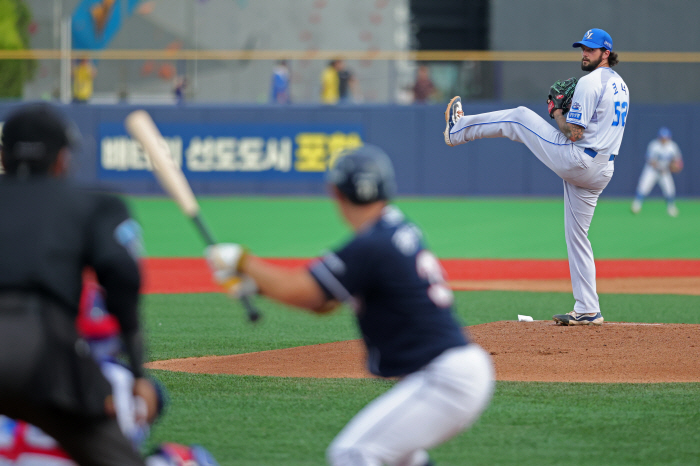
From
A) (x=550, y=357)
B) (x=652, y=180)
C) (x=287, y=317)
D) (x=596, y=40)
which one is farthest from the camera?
(x=652, y=180)

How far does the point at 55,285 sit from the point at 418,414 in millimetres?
1298

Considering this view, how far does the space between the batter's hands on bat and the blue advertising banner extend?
870 inches

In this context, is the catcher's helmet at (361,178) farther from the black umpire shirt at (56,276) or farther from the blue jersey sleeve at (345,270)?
the black umpire shirt at (56,276)

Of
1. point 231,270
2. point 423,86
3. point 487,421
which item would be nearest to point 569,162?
point 487,421

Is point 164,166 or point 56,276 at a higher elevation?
point 164,166

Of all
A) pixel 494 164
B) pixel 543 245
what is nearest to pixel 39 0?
pixel 494 164

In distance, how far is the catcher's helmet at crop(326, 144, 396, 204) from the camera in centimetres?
334

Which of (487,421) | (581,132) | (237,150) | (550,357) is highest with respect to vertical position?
(581,132)

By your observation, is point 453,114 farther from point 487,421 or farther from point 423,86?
point 423,86

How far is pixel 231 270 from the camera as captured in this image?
10.7ft

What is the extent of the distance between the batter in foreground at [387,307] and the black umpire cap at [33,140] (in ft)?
2.12

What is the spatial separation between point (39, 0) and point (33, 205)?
27.9 metres

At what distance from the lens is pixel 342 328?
9242 mm

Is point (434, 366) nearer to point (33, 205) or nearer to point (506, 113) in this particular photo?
point (33, 205)
